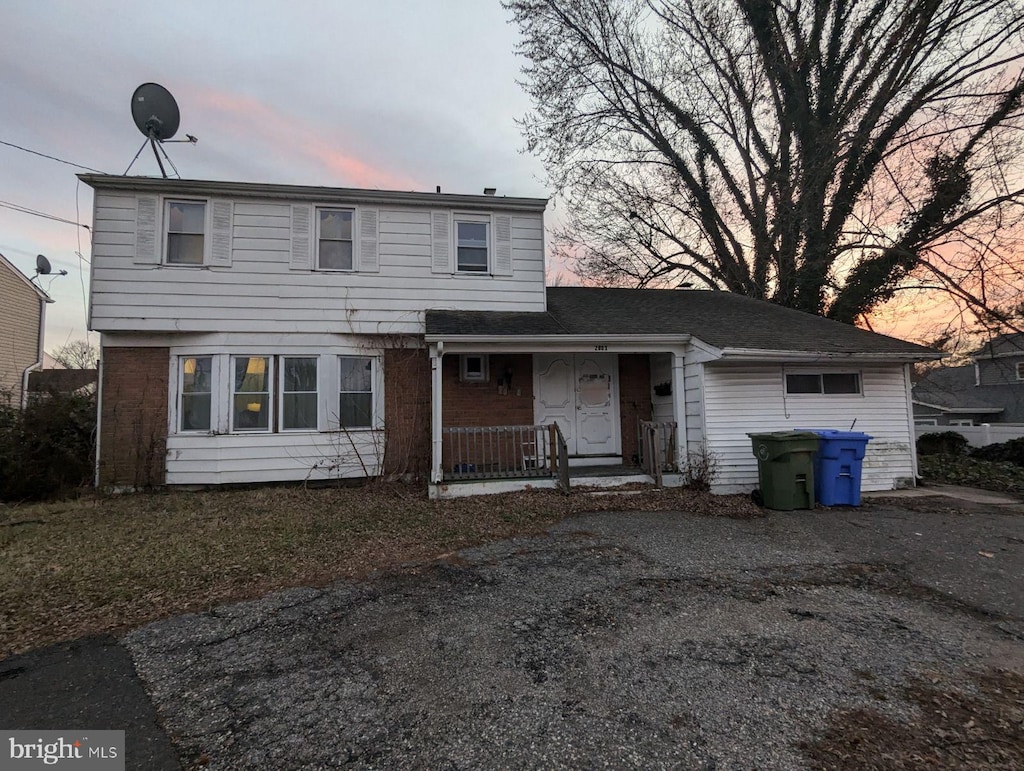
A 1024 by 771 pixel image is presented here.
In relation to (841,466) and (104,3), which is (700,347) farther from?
(104,3)

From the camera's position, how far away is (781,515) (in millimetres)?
6758

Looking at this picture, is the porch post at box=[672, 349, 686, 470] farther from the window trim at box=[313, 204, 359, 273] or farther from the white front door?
the window trim at box=[313, 204, 359, 273]

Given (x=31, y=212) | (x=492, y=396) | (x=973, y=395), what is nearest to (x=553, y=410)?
(x=492, y=396)

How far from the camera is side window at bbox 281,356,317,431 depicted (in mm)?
8656

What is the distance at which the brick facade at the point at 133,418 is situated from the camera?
26.6 feet

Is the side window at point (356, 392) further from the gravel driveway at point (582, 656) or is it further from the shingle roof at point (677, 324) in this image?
the gravel driveway at point (582, 656)

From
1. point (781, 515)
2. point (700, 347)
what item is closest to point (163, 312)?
point (700, 347)

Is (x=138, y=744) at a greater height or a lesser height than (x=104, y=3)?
lesser

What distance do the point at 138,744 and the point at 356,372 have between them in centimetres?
722

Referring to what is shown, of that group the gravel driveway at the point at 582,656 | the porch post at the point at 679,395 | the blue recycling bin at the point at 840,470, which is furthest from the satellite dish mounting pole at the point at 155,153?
the blue recycling bin at the point at 840,470

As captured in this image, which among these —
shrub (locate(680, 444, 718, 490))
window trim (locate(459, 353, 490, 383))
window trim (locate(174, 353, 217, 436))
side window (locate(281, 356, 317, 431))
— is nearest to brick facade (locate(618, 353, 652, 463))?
shrub (locate(680, 444, 718, 490))

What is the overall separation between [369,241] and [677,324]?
20.5ft

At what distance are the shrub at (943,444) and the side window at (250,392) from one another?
54.9ft

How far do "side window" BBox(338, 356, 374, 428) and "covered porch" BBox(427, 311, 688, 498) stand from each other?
143 cm
